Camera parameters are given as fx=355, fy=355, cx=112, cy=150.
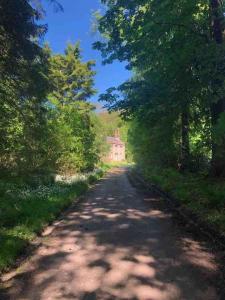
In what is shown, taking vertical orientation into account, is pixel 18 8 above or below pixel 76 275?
above

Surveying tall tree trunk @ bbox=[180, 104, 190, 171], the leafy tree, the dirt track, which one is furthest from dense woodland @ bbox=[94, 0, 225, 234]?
the leafy tree

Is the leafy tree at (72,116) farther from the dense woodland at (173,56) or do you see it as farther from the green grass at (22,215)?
the green grass at (22,215)

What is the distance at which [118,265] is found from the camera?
626cm

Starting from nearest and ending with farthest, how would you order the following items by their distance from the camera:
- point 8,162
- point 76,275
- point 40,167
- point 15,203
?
1. point 76,275
2. point 15,203
3. point 8,162
4. point 40,167

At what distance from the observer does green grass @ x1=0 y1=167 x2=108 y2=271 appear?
23.7 feet

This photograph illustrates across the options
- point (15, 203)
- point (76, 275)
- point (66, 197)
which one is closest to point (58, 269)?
point (76, 275)

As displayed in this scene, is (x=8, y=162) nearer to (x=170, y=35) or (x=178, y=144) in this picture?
(x=170, y=35)

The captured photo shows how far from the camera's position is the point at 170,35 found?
51.0 feet

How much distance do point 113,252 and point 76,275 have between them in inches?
56.8

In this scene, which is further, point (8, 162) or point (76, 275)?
point (8, 162)

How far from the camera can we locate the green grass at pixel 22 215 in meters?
7.23

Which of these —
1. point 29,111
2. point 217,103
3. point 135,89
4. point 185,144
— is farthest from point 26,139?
point 185,144

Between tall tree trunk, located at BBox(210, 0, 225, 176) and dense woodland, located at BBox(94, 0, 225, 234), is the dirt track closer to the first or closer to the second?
dense woodland, located at BBox(94, 0, 225, 234)

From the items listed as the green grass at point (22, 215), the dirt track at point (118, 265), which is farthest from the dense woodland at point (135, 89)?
the dirt track at point (118, 265)
